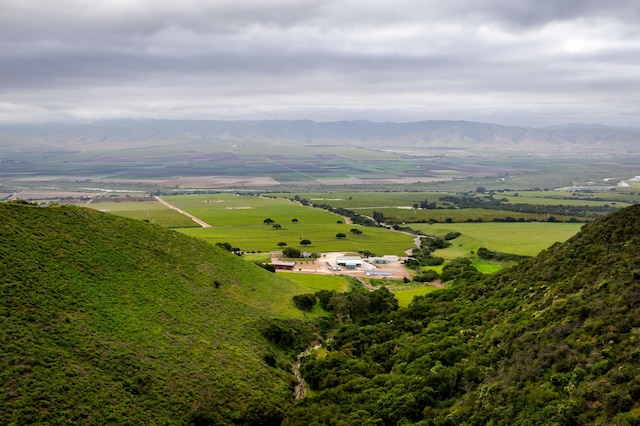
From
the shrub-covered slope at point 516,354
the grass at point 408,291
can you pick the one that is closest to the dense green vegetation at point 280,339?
the shrub-covered slope at point 516,354

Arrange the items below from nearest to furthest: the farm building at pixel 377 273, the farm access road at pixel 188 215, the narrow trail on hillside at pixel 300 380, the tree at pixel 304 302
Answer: the narrow trail on hillside at pixel 300 380 < the tree at pixel 304 302 < the farm building at pixel 377 273 < the farm access road at pixel 188 215

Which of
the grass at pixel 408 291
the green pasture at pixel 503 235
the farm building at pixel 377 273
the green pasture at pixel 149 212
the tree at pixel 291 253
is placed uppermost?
the green pasture at pixel 149 212

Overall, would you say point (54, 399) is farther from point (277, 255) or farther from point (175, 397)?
point (277, 255)

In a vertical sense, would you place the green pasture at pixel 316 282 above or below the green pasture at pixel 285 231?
below

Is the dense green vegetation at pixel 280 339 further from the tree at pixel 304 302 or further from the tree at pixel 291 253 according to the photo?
the tree at pixel 291 253

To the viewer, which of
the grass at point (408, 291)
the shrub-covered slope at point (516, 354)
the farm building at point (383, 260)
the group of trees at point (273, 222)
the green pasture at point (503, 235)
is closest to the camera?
the shrub-covered slope at point (516, 354)

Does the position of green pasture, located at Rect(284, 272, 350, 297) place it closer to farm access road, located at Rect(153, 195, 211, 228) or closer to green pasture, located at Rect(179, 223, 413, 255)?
green pasture, located at Rect(179, 223, 413, 255)

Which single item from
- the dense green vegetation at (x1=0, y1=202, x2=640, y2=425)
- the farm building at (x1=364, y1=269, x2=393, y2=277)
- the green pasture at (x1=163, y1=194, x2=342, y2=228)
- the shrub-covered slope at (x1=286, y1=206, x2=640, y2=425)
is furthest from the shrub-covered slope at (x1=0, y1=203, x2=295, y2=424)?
the green pasture at (x1=163, y1=194, x2=342, y2=228)
